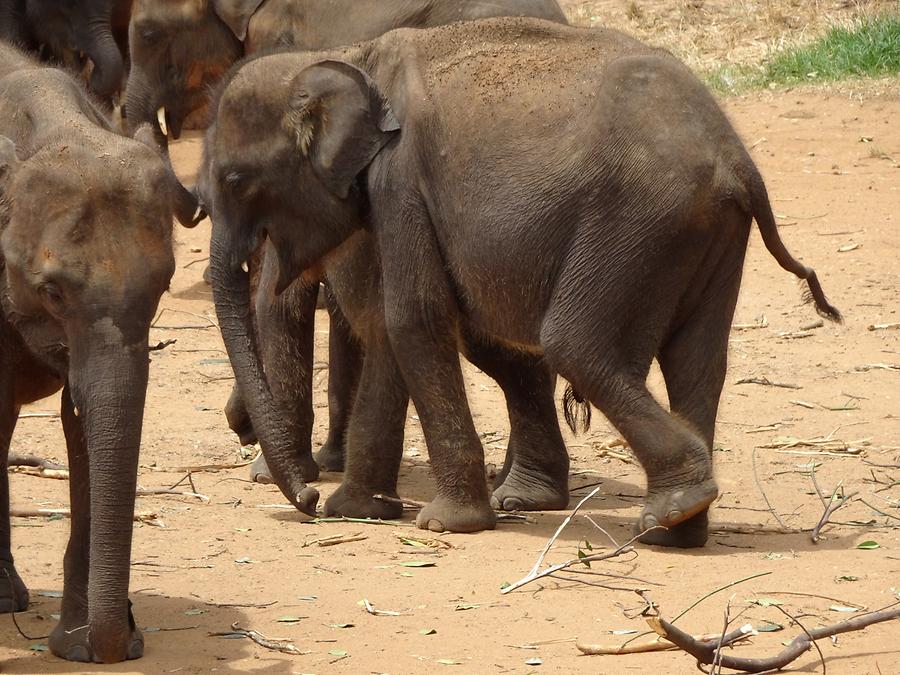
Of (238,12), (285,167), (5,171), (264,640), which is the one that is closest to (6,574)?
(264,640)

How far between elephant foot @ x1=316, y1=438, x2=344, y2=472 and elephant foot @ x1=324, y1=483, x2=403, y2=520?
2.56ft

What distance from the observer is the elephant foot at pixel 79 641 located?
3.96m

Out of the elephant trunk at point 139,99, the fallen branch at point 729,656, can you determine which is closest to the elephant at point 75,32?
the elephant trunk at point 139,99

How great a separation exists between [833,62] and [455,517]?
7.23 metres

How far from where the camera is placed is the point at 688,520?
5074 millimetres

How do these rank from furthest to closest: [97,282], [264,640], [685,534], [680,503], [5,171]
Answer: [685,534] → [680,503] → [264,640] → [5,171] → [97,282]

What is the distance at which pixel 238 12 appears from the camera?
7.57 meters

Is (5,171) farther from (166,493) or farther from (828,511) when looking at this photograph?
(828,511)

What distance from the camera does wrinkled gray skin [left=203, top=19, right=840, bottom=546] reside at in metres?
4.96

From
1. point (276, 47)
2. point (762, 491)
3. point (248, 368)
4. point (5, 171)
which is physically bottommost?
point (762, 491)

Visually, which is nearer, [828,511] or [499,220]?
[828,511]

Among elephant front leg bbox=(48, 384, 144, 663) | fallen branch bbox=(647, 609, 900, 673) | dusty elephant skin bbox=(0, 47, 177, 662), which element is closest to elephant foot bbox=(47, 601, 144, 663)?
elephant front leg bbox=(48, 384, 144, 663)

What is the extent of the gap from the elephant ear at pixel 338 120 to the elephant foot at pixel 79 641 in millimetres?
1893

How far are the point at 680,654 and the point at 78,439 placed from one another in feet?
4.87
